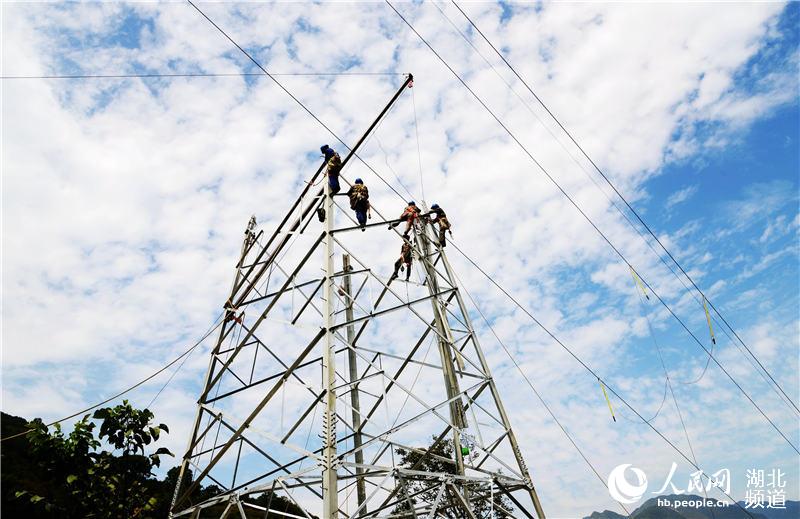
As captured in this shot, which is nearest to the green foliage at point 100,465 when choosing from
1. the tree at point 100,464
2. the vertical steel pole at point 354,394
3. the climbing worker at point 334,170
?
the tree at point 100,464

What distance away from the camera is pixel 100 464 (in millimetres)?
10062

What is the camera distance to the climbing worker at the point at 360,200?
1341 centimetres

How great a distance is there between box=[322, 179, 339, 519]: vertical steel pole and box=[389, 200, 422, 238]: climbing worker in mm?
2154

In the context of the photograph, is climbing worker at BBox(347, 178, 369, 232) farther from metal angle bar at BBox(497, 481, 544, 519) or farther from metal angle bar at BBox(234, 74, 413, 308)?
metal angle bar at BBox(497, 481, 544, 519)

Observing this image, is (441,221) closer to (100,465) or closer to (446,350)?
(446,350)

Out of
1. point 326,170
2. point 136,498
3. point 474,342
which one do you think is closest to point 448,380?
point 474,342

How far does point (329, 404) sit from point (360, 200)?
18.4 ft

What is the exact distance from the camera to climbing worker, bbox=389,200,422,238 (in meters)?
13.4

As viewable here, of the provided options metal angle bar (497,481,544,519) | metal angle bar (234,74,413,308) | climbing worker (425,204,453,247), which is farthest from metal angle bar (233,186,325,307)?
metal angle bar (497,481,544,519)

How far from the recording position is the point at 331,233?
11.8 meters

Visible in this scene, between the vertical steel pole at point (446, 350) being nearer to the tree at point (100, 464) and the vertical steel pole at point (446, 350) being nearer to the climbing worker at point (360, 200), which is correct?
the climbing worker at point (360, 200)

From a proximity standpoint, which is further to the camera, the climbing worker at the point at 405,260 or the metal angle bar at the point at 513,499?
the climbing worker at the point at 405,260

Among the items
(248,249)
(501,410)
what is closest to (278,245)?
(248,249)

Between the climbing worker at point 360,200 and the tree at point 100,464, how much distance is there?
634cm
